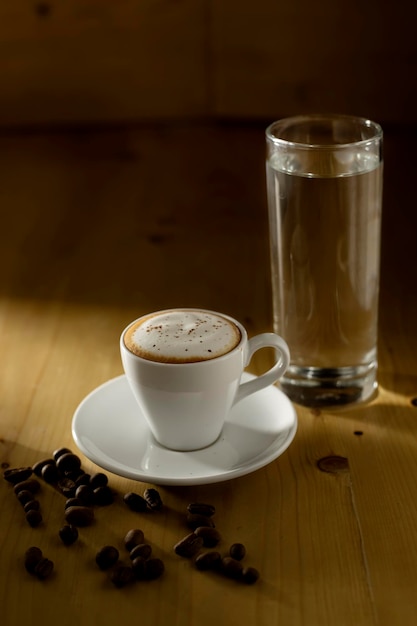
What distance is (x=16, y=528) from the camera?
800mm

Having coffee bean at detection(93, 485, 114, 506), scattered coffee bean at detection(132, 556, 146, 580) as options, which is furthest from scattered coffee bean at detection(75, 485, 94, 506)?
scattered coffee bean at detection(132, 556, 146, 580)

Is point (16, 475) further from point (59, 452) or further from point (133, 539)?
point (133, 539)

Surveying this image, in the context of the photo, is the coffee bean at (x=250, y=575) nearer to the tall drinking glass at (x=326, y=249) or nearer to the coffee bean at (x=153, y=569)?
the coffee bean at (x=153, y=569)

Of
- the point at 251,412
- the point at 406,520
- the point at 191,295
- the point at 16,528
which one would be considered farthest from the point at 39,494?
the point at 191,295

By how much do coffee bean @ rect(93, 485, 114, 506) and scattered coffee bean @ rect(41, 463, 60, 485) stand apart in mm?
49

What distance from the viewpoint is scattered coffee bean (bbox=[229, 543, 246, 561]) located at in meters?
0.75

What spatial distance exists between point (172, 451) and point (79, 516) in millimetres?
113

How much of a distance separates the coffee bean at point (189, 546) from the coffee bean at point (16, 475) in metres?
0.18

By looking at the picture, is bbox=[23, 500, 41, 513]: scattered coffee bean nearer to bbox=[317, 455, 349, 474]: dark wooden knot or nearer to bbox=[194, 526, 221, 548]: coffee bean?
bbox=[194, 526, 221, 548]: coffee bean

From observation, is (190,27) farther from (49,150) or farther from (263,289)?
(263,289)

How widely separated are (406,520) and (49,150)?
1226 millimetres

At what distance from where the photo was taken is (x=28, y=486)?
84 centimetres

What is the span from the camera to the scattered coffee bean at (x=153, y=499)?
0.82 m

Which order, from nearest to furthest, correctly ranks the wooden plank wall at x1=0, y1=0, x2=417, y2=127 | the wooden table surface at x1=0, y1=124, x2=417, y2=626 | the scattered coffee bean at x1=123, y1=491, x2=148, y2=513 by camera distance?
1. the wooden table surface at x1=0, y1=124, x2=417, y2=626
2. the scattered coffee bean at x1=123, y1=491, x2=148, y2=513
3. the wooden plank wall at x1=0, y1=0, x2=417, y2=127
